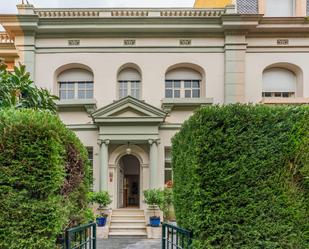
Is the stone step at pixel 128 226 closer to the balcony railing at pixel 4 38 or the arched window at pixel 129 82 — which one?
the arched window at pixel 129 82

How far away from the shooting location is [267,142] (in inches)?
221

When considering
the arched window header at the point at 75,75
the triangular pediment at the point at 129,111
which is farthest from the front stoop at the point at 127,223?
the arched window header at the point at 75,75

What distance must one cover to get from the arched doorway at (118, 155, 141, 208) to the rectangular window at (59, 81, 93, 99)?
3634 millimetres


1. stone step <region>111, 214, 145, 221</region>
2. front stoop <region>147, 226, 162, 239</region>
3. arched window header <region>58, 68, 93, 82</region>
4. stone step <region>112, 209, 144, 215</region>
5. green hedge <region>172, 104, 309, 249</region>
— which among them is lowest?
front stoop <region>147, 226, 162, 239</region>

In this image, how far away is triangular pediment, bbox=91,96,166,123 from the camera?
16.1 m

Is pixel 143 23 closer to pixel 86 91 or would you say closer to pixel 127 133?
pixel 86 91

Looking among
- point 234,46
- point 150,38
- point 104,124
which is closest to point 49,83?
point 104,124

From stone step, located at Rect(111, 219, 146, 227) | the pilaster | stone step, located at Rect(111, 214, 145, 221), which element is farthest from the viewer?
the pilaster

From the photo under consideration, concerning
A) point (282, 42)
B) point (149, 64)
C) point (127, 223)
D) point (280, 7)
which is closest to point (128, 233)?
point (127, 223)

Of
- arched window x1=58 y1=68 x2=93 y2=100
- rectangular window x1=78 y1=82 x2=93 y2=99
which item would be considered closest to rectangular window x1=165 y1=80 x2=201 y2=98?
rectangular window x1=78 y1=82 x2=93 y2=99

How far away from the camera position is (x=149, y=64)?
1698cm

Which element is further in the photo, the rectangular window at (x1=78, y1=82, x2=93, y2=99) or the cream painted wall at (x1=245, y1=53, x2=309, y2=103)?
the rectangular window at (x1=78, y1=82, x2=93, y2=99)

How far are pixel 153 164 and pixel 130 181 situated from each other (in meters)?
4.03

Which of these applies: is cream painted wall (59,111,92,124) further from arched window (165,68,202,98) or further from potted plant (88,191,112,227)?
arched window (165,68,202,98)
